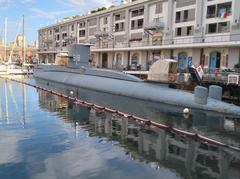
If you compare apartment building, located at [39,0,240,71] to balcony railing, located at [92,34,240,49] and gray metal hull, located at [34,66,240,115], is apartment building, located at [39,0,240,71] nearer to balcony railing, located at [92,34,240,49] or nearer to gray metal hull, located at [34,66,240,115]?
balcony railing, located at [92,34,240,49]

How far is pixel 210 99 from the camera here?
3098 centimetres

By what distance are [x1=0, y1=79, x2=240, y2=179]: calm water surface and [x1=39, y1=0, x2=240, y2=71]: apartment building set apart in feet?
92.5

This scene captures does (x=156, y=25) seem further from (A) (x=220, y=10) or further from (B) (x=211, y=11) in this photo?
(A) (x=220, y=10)

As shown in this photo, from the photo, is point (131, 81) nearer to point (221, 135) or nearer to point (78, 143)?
point (221, 135)

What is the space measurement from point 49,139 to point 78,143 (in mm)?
1805

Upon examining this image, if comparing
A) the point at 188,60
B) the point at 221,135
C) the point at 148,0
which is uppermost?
the point at 148,0

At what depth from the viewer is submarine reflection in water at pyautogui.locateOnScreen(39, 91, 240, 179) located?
14086 millimetres

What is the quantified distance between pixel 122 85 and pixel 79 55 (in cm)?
1532

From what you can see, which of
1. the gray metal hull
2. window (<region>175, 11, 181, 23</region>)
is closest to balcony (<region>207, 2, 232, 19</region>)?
window (<region>175, 11, 181, 23</region>)

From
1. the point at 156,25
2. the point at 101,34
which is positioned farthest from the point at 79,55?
the point at 101,34

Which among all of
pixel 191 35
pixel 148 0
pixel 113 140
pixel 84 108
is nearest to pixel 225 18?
pixel 191 35

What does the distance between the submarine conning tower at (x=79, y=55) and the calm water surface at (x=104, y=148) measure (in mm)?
27067

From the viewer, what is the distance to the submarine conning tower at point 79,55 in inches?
2098

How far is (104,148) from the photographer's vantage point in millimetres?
16656
